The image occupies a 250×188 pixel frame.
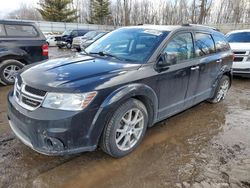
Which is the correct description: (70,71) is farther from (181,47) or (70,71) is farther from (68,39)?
(68,39)

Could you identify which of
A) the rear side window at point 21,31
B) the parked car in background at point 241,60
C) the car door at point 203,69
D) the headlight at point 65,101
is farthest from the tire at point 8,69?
the parked car in background at point 241,60

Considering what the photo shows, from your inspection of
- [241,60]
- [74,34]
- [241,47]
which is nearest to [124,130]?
[241,60]

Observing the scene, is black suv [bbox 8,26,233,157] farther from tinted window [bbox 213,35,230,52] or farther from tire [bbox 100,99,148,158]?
tinted window [bbox 213,35,230,52]

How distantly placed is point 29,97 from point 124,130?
1243 mm

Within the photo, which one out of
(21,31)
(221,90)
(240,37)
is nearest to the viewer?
(221,90)

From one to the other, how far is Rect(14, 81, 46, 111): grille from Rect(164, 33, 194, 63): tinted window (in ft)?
6.18

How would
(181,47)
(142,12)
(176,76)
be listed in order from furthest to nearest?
1. (142,12)
2. (181,47)
3. (176,76)

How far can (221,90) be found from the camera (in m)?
5.25

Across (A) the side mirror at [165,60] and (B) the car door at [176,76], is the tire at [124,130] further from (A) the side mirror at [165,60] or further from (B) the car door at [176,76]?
(A) the side mirror at [165,60]

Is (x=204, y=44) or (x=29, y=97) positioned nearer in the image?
(x=29, y=97)

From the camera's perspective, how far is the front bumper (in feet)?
7.78

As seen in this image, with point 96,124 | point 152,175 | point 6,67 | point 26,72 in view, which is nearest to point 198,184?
point 152,175

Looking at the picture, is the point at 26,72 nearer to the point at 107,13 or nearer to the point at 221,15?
the point at 107,13

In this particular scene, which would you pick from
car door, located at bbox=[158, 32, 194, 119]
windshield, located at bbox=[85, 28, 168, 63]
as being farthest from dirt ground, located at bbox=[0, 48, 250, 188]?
windshield, located at bbox=[85, 28, 168, 63]
